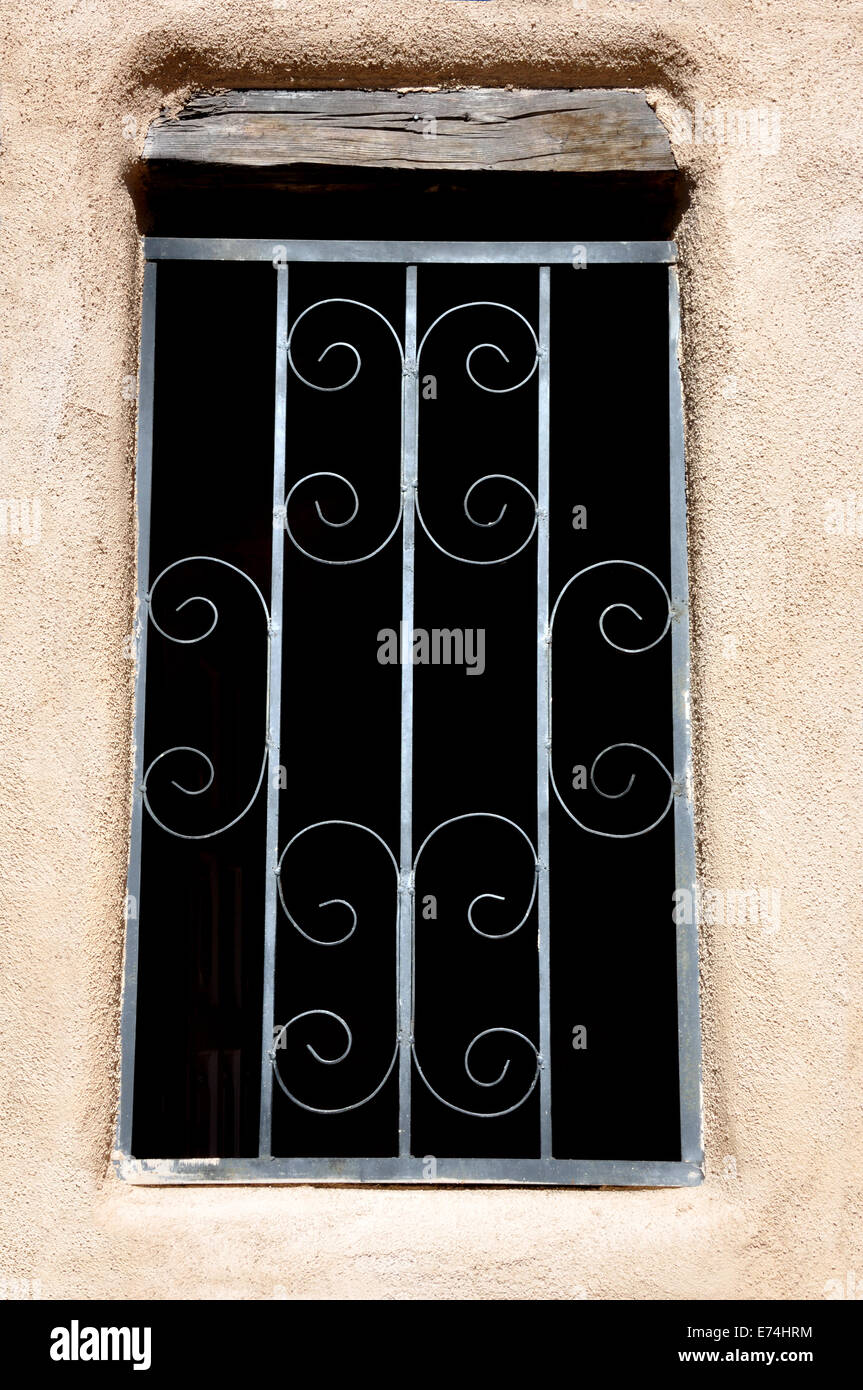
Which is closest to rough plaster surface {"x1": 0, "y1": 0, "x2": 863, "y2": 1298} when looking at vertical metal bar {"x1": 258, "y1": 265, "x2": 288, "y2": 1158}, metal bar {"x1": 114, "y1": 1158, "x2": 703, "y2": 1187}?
metal bar {"x1": 114, "y1": 1158, "x2": 703, "y2": 1187}

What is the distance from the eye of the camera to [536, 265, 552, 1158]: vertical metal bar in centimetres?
232

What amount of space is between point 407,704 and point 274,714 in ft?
0.90

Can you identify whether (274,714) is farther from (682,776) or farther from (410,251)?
(410,251)

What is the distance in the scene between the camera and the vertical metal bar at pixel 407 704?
2312 millimetres

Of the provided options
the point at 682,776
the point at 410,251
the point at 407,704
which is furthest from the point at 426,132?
the point at 682,776

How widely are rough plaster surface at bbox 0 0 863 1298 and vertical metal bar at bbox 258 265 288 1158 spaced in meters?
0.23

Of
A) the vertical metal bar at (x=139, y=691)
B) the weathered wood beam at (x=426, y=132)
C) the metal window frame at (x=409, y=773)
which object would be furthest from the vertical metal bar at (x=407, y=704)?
the vertical metal bar at (x=139, y=691)

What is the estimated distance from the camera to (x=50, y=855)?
230cm

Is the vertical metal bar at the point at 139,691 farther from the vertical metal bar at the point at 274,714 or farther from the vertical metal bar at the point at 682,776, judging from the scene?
the vertical metal bar at the point at 682,776

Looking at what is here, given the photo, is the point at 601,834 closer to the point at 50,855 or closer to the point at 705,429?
the point at 705,429

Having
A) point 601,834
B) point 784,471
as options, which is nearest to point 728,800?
point 601,834

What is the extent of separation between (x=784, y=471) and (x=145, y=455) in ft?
4.33
